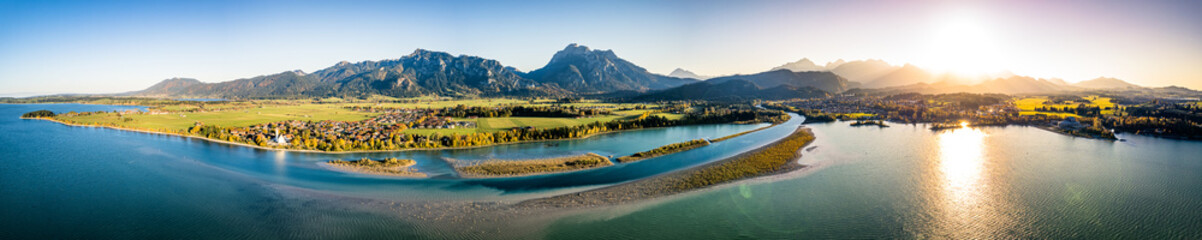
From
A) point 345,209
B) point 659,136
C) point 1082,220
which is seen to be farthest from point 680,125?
point 345,209

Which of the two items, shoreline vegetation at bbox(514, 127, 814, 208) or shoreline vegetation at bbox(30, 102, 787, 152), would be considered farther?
shoreline vegetation at bbox(30, 102, 787, 152)

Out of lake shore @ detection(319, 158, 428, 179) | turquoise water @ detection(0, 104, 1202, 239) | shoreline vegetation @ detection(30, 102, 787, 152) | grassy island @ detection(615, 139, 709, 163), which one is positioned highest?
shoreline vegetation @ detection(30, 102, 787, 152)

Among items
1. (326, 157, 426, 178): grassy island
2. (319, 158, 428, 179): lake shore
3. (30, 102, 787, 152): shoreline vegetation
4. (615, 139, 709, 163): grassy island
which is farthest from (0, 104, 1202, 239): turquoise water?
(30, 102, 787, 152): shoreline vegetation

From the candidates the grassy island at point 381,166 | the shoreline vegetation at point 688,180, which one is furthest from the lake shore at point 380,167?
the shoreline vegetation at point 688,180

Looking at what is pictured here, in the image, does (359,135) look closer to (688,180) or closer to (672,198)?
(688,180)

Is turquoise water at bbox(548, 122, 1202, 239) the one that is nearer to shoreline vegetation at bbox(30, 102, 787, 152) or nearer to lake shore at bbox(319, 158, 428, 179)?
lake shore at bbox(319, 158, 428, 179)

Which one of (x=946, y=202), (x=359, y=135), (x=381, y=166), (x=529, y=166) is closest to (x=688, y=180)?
(x=529, y=166)
